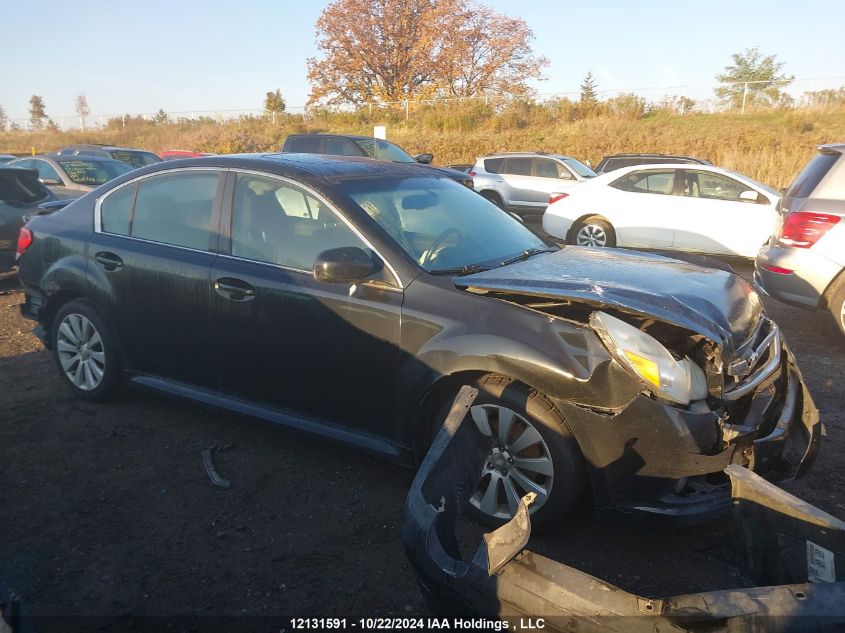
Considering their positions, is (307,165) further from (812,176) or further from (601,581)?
(812,176)

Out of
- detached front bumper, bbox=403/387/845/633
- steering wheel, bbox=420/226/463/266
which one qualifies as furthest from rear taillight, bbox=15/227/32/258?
detached front bumper, bbox=403/387/845/633

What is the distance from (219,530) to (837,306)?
17.5 feet

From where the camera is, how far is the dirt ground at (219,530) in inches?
106

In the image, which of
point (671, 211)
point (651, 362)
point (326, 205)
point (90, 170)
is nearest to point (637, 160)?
point (671, 211)

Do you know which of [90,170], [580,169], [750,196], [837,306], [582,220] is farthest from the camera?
[580,169]

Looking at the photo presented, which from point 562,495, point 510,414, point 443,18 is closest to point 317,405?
point 510,414

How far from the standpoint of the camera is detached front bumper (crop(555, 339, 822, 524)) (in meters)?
2.62

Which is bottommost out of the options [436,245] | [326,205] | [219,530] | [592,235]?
[219,530]

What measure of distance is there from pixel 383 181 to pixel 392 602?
2.36 metres

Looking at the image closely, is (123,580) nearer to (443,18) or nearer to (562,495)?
(562,495)

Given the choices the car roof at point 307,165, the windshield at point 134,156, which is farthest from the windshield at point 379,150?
the car roof at point 307,165

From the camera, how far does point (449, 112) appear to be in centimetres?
3228

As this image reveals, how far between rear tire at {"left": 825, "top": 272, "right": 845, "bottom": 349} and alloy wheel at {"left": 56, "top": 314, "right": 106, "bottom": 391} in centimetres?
586

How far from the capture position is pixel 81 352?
4.54 meters
